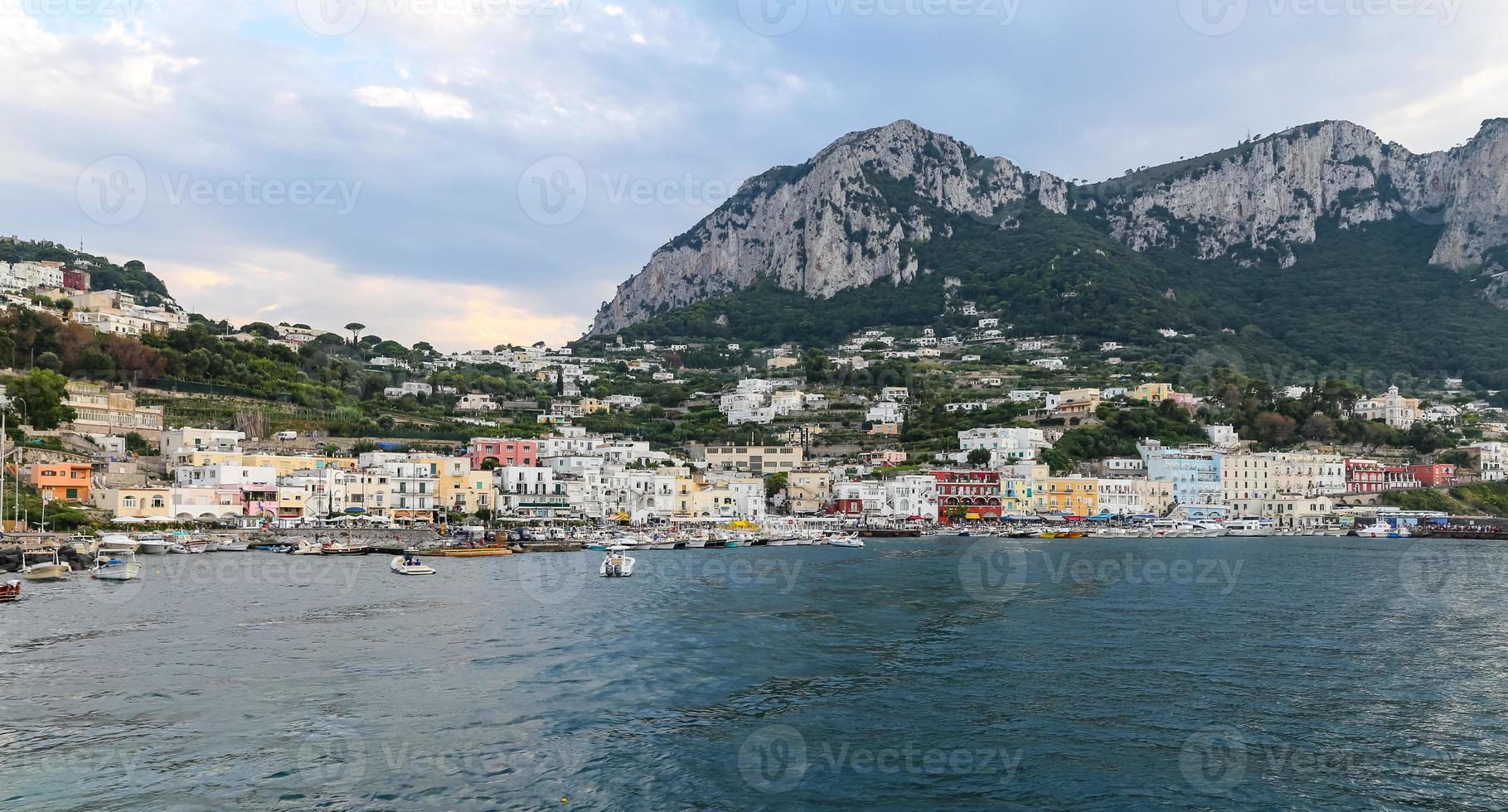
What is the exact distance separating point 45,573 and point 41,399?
37767 millimetres

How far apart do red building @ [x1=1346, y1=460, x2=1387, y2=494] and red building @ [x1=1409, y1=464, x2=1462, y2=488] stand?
11.0 feet

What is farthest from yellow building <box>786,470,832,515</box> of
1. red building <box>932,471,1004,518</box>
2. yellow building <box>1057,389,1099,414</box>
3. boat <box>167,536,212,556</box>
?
boat <box>167,536,212,556</box>

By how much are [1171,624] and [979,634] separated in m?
7.33

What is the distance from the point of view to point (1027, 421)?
377ft

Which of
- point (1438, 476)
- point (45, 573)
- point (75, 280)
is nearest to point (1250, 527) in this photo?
point (1438, 476)

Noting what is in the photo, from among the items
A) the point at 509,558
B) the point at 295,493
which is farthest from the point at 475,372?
the point at 509,558

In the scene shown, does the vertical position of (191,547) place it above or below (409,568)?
above

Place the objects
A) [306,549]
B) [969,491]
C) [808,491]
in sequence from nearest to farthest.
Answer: [306,549]
[969,491]
[808,491]

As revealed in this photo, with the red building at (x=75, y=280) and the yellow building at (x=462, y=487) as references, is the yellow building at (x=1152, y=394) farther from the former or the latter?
the red building at (x=75, y=280)

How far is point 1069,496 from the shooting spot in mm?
98688

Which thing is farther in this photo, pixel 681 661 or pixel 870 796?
pixel 681 661

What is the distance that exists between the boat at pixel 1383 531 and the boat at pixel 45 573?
99.7 m

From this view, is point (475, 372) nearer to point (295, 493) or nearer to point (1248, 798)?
point (295, 493)

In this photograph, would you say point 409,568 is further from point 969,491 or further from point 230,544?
point 969,491
